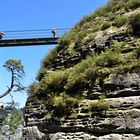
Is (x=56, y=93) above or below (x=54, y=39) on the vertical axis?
below

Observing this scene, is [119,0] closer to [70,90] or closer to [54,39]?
[70,90]

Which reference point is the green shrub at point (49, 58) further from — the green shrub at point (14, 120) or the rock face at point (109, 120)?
the green shrub at point (14, 120)

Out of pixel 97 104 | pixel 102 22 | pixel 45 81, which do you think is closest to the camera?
pixel 97 104

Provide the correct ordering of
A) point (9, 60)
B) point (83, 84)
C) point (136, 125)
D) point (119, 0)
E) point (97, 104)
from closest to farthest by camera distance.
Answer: point (136, 125) → point (97, 104) → point (83, 84) → point (119, 0) → point (9, 60)

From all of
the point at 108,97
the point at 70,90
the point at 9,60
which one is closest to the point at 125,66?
the point at 108,97

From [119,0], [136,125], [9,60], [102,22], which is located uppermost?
[9,60]

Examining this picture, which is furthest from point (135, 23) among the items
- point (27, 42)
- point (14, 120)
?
point (14, 120)

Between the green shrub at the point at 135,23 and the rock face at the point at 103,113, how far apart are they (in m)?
0.17

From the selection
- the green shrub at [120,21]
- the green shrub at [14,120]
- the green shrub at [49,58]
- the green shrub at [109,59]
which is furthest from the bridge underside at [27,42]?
the green shrub at [109,59]

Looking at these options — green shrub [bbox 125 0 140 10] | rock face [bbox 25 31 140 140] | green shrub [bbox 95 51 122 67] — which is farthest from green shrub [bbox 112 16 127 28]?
rock face [bbox 25 31 140 140]

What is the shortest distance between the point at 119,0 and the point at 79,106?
4.57 meters

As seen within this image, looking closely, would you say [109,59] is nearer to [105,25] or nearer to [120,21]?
[120,21]

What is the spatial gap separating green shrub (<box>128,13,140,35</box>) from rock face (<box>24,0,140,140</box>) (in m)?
0.17

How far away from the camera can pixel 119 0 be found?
13023mm
